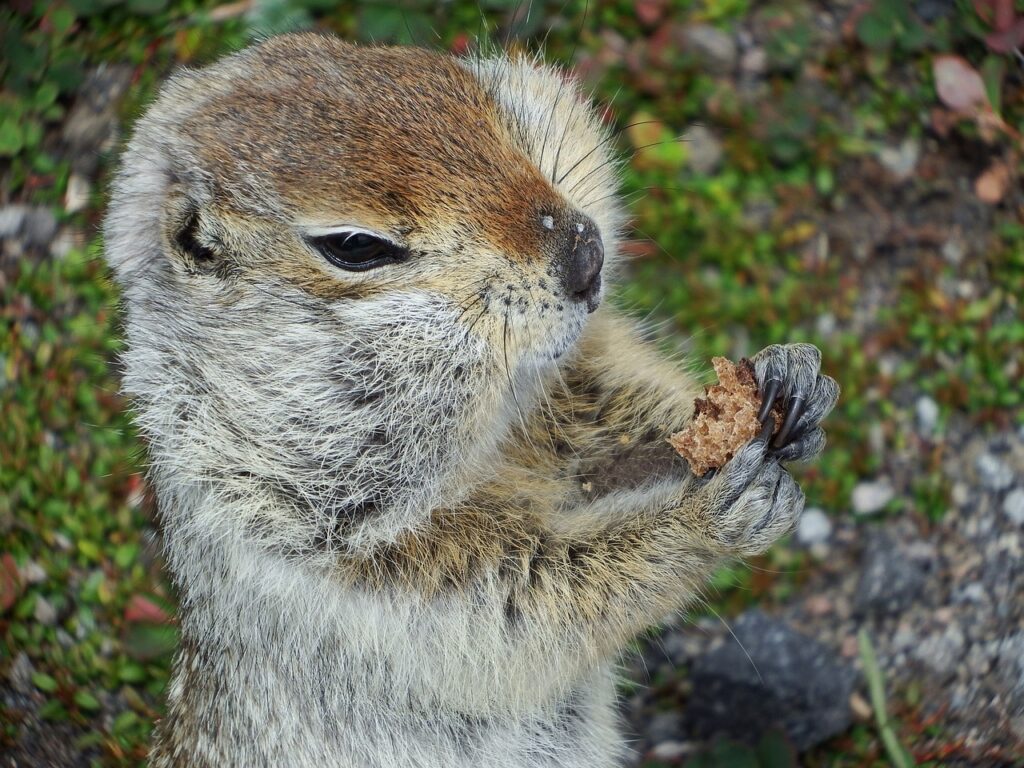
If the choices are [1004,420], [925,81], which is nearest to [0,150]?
[925,81]

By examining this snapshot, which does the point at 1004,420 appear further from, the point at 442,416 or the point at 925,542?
the point at 442,416

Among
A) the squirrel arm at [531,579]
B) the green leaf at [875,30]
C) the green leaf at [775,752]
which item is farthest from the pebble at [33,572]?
the green leaf at [875,30]

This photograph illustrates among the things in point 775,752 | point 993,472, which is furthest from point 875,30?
point 775,752

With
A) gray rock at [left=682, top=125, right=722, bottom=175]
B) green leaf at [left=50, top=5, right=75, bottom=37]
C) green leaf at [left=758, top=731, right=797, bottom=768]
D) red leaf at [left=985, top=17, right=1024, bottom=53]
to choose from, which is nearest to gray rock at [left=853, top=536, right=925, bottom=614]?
green leaf at [left=758, top=731, right=797, bottom=768]

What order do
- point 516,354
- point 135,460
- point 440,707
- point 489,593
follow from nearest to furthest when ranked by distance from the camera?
point 516,354 < point 489,593 < point 440,707 < point 135,460

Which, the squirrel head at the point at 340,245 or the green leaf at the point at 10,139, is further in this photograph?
the green leaf at the point at 10,139

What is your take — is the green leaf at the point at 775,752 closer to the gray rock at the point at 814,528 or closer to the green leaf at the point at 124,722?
the gray rock at the point at 814,528
